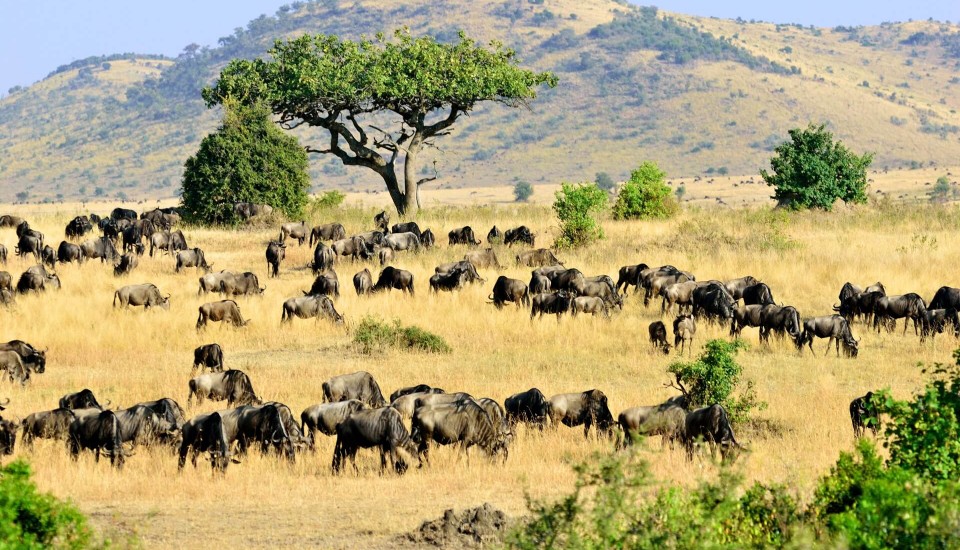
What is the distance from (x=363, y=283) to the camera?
28750mm

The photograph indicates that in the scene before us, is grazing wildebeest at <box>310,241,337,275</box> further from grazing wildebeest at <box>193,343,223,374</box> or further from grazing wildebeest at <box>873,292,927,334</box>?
grazing wildebeest at <box>873,292,927,334</box>

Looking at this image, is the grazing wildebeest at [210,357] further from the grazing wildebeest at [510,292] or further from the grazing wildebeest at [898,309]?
the grazing wildebeest at [898,309]

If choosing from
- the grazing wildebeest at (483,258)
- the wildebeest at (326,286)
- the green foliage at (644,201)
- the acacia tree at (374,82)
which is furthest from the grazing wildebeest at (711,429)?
Result: the acacia tree at (374,82)

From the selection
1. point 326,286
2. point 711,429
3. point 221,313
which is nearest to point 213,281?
point 326,286

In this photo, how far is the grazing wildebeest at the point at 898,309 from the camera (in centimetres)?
2342

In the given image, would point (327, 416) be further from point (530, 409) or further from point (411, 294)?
point (411, 294)

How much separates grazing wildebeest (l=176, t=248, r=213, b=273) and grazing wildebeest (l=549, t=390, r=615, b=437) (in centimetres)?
1805

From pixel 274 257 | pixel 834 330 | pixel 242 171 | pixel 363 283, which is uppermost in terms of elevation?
pixel 242 171

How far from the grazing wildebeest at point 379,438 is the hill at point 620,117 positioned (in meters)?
109

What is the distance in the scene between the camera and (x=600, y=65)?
562 ft

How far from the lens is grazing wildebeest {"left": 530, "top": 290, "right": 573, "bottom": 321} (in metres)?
25.1

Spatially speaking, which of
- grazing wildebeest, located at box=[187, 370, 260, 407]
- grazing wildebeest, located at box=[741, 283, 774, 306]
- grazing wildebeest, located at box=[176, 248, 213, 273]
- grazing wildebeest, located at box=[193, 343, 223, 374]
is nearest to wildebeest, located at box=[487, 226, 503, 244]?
grazing wildebeest, located at box=[176, 248, 213, 273]

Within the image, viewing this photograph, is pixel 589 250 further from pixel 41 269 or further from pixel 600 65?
pixel 600 65

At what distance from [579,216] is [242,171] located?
12.7 m
